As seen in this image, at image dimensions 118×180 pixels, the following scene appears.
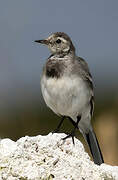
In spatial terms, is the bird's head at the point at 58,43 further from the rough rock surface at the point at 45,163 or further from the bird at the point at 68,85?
the rough rock surface at the point at 45,163

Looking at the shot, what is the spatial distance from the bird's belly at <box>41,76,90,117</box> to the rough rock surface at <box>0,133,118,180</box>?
1751mm

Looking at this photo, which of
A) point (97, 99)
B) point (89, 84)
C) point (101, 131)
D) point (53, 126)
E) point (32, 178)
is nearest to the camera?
point (32, 178)

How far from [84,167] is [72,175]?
0.19 m

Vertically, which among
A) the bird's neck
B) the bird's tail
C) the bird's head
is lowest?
the bird's tail

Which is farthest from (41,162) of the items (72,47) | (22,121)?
(22,121)

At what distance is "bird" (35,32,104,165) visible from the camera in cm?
598

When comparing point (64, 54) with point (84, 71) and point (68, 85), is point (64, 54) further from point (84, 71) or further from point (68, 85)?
point (68, 85)

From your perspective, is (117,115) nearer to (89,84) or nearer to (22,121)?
(22,121)

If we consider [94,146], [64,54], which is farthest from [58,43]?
[94,146]

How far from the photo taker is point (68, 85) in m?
5.94

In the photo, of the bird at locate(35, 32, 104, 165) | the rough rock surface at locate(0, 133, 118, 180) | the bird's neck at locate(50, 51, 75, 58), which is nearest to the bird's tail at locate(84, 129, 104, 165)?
the bird at locate(35, 32, 104, 165)

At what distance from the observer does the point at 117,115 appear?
942 centimetres

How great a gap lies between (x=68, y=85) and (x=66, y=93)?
11 cm

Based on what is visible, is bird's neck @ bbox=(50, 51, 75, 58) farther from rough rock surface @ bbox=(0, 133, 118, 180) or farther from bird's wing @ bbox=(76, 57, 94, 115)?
rough rock surface @ bbox=(0, 133, 118, 180)
